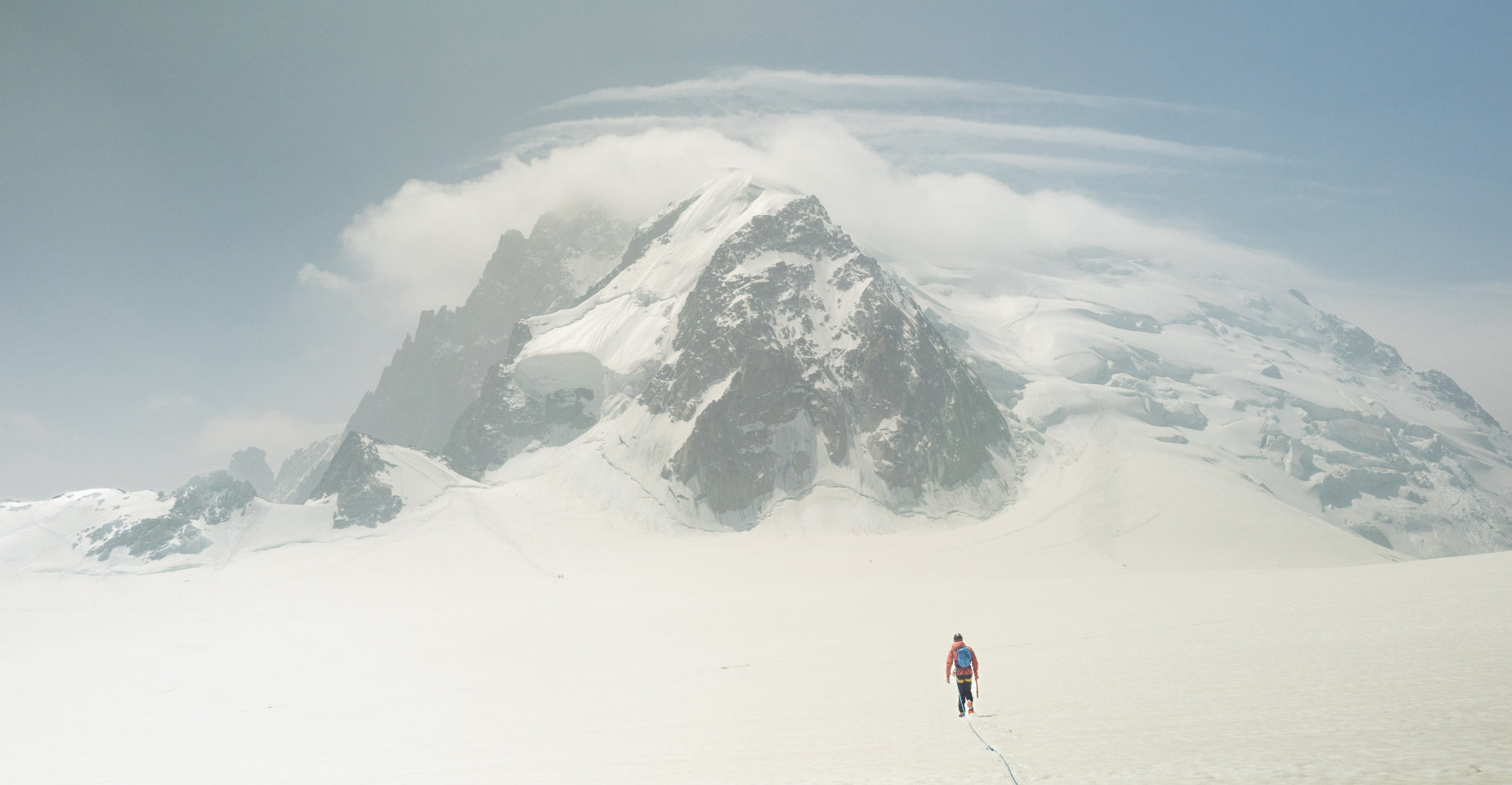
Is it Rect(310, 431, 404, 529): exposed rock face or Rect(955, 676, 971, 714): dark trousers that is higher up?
Rect(310, 431, 404, 529): exposed rock face

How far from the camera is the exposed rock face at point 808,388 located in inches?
5054

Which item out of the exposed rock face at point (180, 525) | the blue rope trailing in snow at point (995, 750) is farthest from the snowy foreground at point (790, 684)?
the exposed rock face at point (180, 525)

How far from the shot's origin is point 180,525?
113562mm

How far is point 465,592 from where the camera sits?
85125mm

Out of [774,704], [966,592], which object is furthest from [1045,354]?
[774,704]

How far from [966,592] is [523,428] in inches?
4457

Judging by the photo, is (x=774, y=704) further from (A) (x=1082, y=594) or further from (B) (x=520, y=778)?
(A) (x=1082, y=594)

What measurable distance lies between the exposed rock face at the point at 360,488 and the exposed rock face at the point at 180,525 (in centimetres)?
1370

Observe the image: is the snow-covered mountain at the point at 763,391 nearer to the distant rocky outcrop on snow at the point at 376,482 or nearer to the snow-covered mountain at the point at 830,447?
the snow-covered mountain at the point at 830,447

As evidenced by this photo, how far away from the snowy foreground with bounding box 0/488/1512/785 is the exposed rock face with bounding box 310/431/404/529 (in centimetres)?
3546

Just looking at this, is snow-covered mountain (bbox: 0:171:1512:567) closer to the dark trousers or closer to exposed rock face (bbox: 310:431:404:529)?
exposed rock face (bbox: 310:431:404:529)

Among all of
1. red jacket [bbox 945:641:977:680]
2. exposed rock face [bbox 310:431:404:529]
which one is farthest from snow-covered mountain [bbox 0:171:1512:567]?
red jacket [bbox 945:641:977:680]

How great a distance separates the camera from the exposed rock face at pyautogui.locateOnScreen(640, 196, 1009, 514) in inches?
5054

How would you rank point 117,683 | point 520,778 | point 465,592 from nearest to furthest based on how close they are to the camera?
point 520,778
point 117,683
point 465,592
